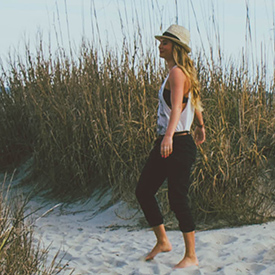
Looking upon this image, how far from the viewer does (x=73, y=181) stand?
19.1 feet

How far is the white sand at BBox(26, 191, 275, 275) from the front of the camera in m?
3.40

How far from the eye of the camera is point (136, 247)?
3.96m

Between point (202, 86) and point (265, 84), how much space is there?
754 mm

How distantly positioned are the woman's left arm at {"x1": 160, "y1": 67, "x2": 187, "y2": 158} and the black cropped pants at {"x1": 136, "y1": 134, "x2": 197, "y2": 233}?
165 millimetres

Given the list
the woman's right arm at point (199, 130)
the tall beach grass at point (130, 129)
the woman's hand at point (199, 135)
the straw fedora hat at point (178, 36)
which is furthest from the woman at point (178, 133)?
the tall beach grass at point (130, 129)

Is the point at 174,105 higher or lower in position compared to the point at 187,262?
higher

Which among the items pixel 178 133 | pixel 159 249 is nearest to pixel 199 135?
pixel 178 133

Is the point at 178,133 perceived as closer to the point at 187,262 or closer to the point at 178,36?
the point at 178,36

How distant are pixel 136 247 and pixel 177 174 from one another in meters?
1.12

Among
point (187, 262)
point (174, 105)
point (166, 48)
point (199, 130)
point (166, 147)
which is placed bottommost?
point (187, 262)

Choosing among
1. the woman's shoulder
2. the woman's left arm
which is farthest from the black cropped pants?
the woman's shoulder

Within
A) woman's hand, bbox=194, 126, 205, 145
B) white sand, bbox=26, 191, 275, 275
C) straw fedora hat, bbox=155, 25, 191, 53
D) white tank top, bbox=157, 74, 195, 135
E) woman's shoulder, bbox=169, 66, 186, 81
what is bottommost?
white sand, bbox=26, 191, 275, 275

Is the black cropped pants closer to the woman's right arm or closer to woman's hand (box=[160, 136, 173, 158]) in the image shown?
woman's hand (box=[160, 136, 173, 158])

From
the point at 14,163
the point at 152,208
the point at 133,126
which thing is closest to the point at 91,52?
the point at 133,126
